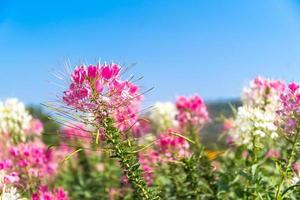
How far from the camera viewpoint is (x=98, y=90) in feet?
11.6

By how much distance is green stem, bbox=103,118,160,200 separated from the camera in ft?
12.0

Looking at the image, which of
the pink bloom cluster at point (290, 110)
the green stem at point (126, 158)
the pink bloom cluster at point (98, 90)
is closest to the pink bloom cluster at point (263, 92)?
the pink bloom cluster at point (290, 110)

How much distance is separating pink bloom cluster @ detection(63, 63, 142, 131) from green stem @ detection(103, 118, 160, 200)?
0.31ft

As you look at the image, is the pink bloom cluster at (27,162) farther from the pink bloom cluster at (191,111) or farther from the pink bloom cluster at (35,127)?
the pink bloom cluster at (35,127)

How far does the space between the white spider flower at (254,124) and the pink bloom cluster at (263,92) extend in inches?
24.9

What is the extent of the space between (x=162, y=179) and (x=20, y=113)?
1.84 metres

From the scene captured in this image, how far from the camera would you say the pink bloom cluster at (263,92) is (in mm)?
6422

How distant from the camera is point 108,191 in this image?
7.50m

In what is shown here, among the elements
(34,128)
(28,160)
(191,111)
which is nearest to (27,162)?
(28,160)

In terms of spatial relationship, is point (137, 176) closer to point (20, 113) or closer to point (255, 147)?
point (255, 147)

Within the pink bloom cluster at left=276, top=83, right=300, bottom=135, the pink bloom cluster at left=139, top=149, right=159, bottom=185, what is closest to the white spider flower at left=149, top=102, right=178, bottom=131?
the pink bloom cluster at left=139, top=149, right=159, bottom=185

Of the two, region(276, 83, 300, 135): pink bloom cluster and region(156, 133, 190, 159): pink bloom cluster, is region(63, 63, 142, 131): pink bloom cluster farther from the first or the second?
region(156, 133, 190, 159): pink bloom cluster

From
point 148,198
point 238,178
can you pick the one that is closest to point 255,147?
point 238,178

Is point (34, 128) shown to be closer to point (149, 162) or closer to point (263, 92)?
point (149, 162)
